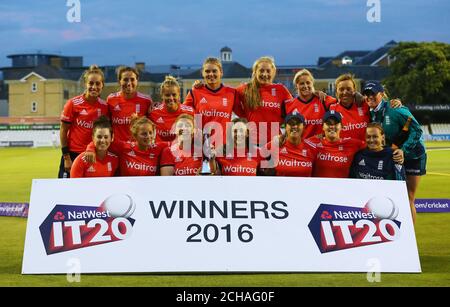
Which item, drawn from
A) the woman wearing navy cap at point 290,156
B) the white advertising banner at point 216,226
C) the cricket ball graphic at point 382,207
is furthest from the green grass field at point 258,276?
the woman wearing navy cap at point 290,156

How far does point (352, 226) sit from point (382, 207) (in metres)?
0.36

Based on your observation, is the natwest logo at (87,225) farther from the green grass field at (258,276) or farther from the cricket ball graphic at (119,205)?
the green grass field at (258,276)

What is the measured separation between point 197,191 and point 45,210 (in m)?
1.43

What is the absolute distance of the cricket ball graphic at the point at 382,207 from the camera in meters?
6.09

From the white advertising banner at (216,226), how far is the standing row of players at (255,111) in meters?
0.88

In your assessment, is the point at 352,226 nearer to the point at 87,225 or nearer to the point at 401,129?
the point at 401,129

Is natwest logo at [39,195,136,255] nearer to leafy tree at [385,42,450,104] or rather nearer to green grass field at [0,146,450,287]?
green grass field at [0,146,450,287]

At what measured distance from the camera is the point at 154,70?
7256 cm

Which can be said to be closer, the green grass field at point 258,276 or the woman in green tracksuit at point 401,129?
the green grass field at point 258,276

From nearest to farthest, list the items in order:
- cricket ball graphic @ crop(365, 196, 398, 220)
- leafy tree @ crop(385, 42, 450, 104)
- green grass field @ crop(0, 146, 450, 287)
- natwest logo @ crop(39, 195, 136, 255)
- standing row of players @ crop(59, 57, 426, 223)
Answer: green grass field @ crop(0, 146, 450, 287), natwest logo @ crop(39, 195, 136, 255), cricket ball graphic @ crop(365, 196, 398, 220), standing row of players @ crop(59, 57, 426, 223), leafy tree @ crop(385, 42, 450, 104)

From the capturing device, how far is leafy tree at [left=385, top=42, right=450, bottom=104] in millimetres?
56406

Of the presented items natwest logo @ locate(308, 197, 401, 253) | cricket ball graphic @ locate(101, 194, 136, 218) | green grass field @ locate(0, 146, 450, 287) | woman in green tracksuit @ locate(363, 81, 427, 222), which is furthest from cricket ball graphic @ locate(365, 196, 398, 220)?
cricket ball graphic @ locate(101, 194, 136, 218)
